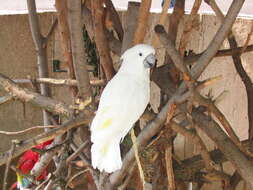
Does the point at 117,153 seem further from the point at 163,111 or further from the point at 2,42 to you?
the point at 2,42

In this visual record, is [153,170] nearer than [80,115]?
No

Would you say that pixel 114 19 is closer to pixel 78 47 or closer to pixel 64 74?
pixel 78 47

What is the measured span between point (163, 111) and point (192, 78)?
7 centimetres

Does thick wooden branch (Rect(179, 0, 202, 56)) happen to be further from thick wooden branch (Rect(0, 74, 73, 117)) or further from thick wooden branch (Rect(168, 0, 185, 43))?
thick wooden branch (Rect(0, 74, 73, 117))

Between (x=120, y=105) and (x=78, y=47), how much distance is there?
12cm

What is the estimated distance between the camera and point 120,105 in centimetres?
41

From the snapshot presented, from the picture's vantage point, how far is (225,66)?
1449mm

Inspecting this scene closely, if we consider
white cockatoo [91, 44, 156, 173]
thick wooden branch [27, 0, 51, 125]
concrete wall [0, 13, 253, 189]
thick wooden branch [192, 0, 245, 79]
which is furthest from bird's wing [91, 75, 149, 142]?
concrete wall [0, 13, 253, 189]

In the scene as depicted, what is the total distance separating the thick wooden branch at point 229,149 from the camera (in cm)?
50

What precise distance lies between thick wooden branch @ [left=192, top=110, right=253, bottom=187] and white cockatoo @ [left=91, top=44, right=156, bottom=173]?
138mm

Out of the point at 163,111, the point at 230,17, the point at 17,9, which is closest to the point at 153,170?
the point at 163,111

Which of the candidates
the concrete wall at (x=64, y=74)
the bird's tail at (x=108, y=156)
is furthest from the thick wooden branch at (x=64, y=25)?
the concrete wall at (x=64, y=74)

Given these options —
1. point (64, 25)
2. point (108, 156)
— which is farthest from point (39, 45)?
point (108, 156)

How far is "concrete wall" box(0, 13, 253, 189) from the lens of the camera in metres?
1.43
